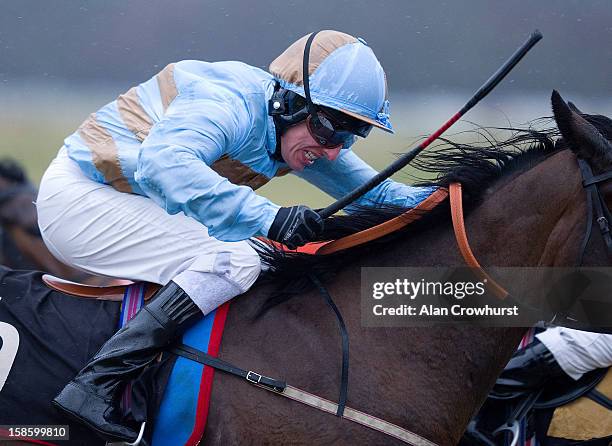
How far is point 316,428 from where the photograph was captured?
2580mm

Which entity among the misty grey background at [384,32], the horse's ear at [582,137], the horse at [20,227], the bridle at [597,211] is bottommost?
the horse at [20,227]

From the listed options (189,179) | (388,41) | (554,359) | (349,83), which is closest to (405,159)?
(349,83)

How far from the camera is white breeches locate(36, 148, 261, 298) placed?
2775mm

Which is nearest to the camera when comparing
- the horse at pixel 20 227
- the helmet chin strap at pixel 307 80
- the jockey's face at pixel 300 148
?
the helmet chin strap at pixel 307 80

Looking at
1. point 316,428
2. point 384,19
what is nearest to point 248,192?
point 316,428

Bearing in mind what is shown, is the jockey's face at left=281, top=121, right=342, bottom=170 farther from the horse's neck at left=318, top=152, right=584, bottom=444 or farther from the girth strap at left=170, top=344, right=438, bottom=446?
the girth strap at left=170, top=344, right=438, bottom=446

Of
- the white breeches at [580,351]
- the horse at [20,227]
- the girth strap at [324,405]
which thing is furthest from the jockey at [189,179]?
the horse at [20,227]

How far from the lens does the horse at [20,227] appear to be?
6188 millimetres

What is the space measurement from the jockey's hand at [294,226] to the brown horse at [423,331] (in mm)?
250

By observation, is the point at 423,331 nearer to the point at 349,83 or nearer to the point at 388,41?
the point at 349,83

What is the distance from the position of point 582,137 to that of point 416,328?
757mm

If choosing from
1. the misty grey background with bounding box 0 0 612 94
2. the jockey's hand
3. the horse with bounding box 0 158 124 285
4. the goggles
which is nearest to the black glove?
the goggles

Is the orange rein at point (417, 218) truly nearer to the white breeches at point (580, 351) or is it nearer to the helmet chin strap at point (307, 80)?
the helmet chin strap at point (307, 80)

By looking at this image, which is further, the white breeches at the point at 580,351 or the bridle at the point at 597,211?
the white breeches at the point at 580,351
